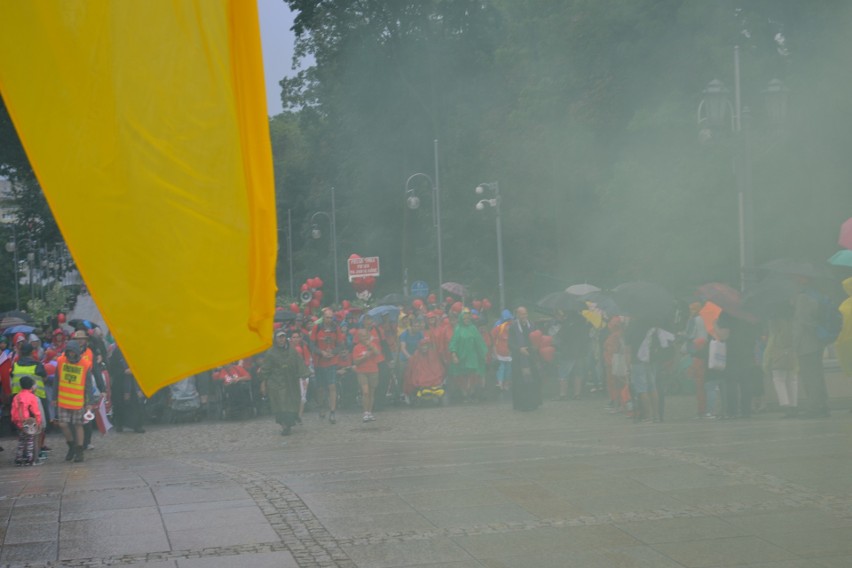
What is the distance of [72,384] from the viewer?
48.4 feet

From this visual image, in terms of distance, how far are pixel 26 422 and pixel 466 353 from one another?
343 inches

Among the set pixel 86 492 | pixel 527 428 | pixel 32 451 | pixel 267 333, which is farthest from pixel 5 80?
pixel 527 428

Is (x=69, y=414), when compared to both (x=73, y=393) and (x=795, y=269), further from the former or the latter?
(x=795, y=269)

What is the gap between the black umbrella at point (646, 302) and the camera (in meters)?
16.1

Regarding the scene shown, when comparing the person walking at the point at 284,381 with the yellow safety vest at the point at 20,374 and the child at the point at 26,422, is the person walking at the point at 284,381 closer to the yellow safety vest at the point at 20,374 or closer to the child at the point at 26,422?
the yellow safety vest at the point at 20,374

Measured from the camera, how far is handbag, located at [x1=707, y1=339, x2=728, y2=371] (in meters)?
15.6

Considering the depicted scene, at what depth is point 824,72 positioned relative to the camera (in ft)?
76.8

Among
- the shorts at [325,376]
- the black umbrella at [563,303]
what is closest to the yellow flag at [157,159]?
the shorts at [325,376]

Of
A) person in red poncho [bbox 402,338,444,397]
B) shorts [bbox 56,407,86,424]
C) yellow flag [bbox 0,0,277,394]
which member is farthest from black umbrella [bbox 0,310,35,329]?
yellow flag [bbox 0,0,277,394]

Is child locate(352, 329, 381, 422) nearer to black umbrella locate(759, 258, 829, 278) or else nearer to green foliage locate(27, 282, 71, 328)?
black umbrella locate(759, 258, 829, 278)

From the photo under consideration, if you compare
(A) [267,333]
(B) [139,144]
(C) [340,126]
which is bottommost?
(A) [267,333]

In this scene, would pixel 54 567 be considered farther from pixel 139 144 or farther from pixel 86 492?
pixel 139 144

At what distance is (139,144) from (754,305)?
14.1m

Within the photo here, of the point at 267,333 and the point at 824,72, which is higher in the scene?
the point at 824,72
